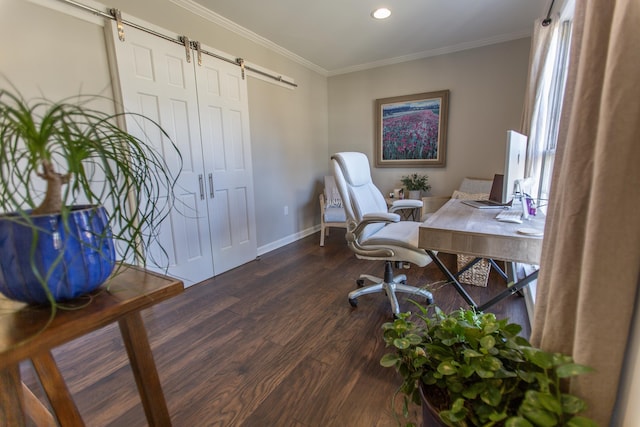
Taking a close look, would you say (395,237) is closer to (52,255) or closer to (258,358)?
(258,358)

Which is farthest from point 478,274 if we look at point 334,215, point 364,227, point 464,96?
point 464,96

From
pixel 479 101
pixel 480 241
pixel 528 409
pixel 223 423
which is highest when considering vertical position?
pixel 479 101

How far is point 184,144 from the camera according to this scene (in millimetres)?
2357

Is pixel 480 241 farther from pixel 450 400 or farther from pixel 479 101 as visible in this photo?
pixel 479 101

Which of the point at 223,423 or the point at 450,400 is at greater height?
the point at 450,400

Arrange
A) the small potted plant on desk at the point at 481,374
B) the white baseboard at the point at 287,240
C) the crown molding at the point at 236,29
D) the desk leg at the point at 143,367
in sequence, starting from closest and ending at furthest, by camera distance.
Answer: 1. the small potted plant on desk at the point at 481,374
2. the desk leg at the point at 143,367
3. the crown molding at the point at 236,29
4. the white baseboard at the point at 287,240

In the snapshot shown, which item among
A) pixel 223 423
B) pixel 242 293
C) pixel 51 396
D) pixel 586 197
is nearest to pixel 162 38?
pixel 242 293

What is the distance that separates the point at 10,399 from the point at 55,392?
342 millimetres

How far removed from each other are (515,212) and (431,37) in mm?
2431

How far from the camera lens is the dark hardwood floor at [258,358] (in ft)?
4.00

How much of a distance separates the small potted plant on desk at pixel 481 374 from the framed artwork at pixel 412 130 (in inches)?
120

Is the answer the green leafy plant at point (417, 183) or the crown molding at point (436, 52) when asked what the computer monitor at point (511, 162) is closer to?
the green leafy plant at point (417, 183)

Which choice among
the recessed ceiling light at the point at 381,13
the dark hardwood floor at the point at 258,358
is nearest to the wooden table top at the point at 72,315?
the dark hardwood floor at the point at 258,358

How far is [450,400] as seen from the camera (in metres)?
0.80
